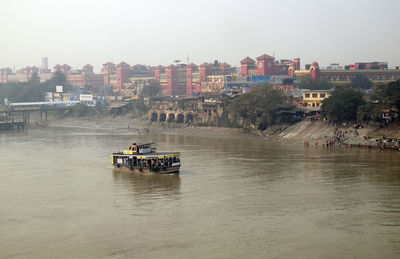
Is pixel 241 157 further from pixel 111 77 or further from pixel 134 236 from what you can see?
pixel 111 77

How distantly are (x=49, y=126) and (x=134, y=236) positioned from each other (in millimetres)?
59955

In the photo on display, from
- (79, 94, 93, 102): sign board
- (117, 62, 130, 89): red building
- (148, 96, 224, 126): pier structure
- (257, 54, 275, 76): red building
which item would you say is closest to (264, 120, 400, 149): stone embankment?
(148, 96, 224, 126): pier structure

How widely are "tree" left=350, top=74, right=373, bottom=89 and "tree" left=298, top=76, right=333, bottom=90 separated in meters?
4.18

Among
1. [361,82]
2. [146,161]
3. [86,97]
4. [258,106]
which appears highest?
[361,82]

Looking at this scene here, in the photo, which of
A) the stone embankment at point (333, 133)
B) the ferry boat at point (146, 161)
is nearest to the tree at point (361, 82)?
the stone embankment at point (333, 133)

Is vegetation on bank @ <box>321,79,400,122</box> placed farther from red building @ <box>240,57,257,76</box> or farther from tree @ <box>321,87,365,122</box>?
red building @ <box>240,57,257,76</box>

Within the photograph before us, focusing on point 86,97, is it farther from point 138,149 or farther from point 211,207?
point 211,207

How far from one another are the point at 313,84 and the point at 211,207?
46.4 m

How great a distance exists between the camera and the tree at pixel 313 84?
66.8 meters

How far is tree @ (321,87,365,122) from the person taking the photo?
45253mm

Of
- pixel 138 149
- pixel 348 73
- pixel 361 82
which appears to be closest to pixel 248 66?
pixel 348 73

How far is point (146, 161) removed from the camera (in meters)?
31.5

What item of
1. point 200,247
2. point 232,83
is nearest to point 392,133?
point 200,247

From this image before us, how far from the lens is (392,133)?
4078 centimetres
